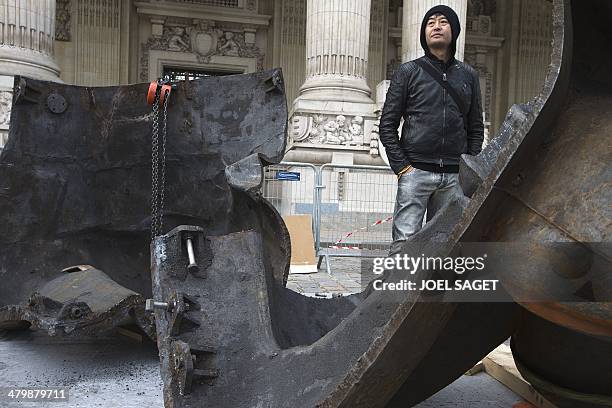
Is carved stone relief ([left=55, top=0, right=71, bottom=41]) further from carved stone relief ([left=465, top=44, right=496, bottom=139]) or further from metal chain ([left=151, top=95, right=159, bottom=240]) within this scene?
metal chain ([left=151, top=95, right=159, bottom=240])

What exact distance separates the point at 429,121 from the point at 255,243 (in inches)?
54.5

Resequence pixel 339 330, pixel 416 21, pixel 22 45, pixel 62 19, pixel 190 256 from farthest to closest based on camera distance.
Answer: pixel 62 19
pixel 416 21
pixel 22 45
pixel 190 256
pixel 339 330

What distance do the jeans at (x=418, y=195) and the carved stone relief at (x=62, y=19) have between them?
13668 mm

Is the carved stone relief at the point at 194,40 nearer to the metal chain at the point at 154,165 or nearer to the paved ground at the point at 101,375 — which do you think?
the metal chain at the point at 154,165

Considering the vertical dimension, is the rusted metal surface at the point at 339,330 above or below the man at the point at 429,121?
below

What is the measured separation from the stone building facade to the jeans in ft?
22.3

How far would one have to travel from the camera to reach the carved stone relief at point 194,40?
49.9 ft

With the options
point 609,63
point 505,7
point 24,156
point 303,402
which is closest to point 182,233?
point 303,402

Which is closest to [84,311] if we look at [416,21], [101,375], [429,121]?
[101,375]

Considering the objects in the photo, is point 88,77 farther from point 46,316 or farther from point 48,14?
point 46,316

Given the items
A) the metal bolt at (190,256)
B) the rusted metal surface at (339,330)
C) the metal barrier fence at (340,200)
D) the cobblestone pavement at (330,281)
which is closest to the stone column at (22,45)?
the metal barrier fence at (340,200)

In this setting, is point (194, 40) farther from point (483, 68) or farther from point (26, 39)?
point (483, 68)

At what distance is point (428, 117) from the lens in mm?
2949

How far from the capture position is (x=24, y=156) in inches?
122
